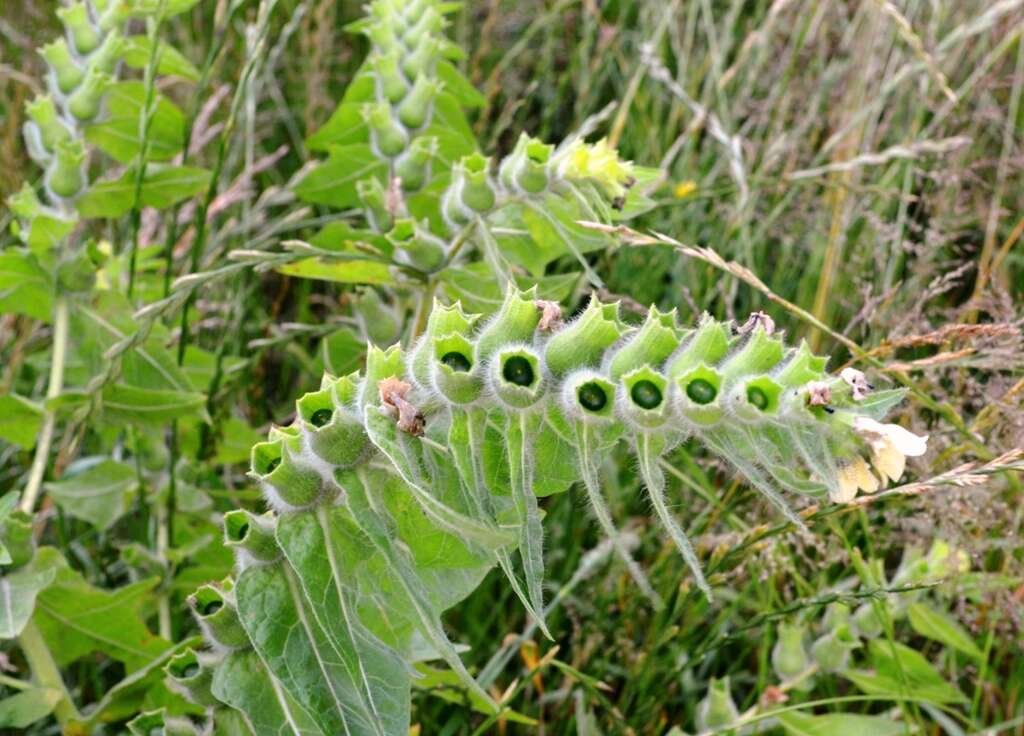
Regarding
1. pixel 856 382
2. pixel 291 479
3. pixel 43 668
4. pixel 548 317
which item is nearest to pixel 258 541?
pixel 291 479

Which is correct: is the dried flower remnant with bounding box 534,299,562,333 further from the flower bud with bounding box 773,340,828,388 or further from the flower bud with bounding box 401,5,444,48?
the flower bud with bounding box 401,5,444,48

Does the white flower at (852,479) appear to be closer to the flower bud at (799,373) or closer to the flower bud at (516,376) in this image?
the flower bud at (799,373)

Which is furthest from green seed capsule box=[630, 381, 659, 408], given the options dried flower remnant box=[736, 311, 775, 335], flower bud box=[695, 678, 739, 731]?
flower bud box=[695, 678, 739, 731]

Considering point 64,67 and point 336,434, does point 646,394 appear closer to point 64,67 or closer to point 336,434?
point 336,434

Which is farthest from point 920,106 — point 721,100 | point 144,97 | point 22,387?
point 22,387

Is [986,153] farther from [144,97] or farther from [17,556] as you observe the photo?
[17,556]

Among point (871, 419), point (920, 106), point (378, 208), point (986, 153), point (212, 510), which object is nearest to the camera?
point (871, 419)
